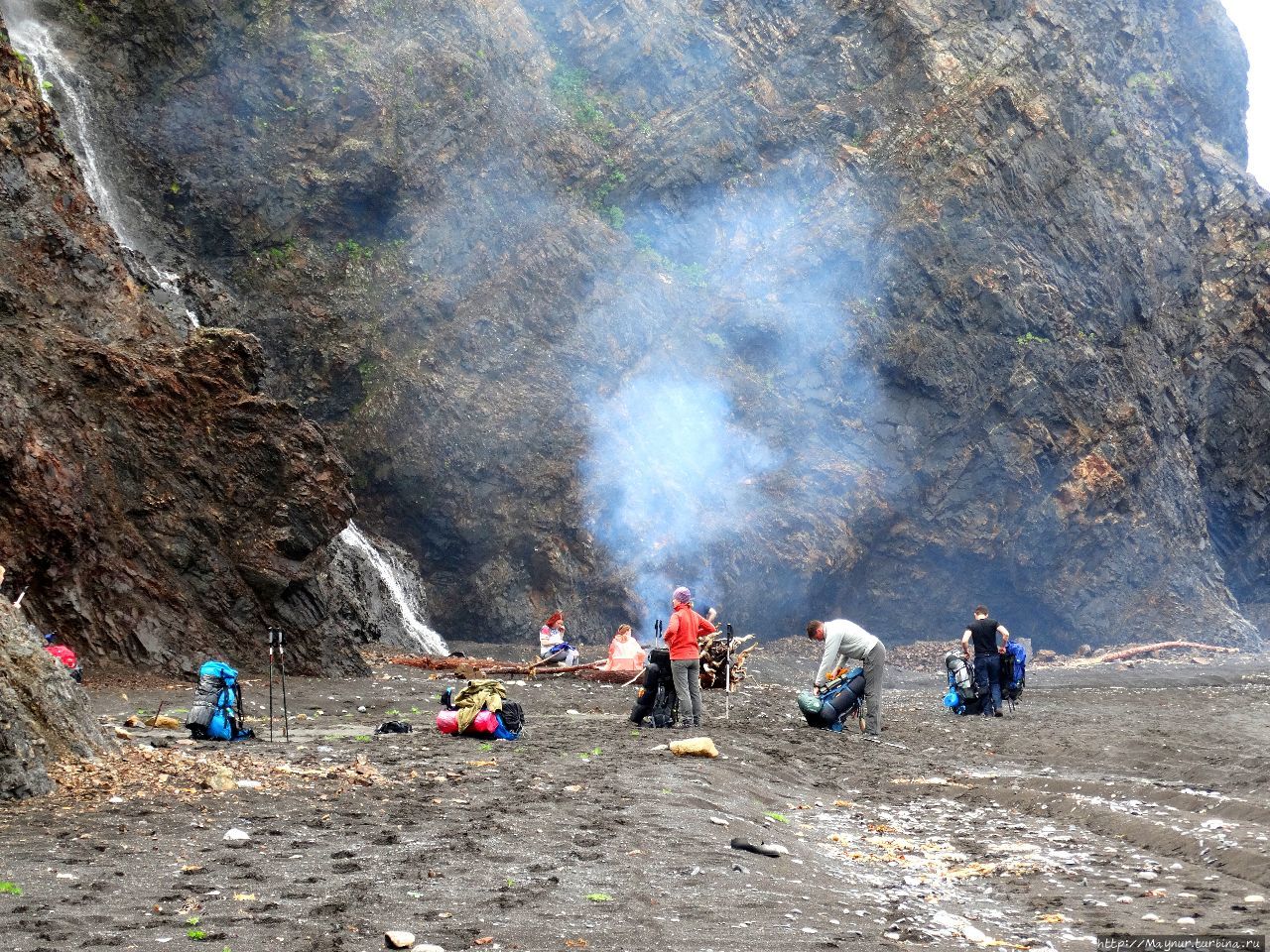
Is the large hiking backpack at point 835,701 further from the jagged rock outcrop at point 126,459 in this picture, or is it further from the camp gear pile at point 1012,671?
the jagged rock outcrop at point 126,459

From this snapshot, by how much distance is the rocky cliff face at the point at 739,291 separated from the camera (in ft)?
118

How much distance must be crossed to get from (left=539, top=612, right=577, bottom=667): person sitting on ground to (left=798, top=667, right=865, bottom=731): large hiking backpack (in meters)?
9.29

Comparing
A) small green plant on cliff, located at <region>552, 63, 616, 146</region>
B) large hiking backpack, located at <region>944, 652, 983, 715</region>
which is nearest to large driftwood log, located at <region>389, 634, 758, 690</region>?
large hiking backpack, located at <region>944, 652, 983, 715</region>

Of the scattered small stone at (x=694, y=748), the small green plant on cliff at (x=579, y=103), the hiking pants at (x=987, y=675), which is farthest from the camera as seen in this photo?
the small green plant on cliff at (x=579, y=103)

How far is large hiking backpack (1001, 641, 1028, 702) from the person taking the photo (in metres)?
19.5

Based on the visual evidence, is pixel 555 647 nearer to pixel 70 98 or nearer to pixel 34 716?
pixel 34 716

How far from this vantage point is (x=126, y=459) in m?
20.0

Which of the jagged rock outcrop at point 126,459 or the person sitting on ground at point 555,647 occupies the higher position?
the jagged rock outcrop at point 126,459

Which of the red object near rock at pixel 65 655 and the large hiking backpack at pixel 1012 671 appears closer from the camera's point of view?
the red object near rock at pixel 65 655

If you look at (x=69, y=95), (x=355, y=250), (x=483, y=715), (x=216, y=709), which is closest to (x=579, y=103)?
(x=355, y=250)

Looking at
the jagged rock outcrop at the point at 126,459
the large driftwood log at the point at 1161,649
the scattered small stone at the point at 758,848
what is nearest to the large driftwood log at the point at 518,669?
the jagged rock outcrop at the point at 126,459

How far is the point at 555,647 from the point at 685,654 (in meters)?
9.95

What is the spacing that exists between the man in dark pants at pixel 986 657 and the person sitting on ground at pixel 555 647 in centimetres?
889

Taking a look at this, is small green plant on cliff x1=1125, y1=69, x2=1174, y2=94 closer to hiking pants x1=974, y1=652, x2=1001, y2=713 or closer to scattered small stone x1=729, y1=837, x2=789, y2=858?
hiking pants x1=974, y1=652, x2=1001, y2=713
